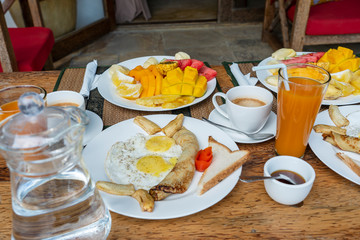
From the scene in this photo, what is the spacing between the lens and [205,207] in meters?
0.75

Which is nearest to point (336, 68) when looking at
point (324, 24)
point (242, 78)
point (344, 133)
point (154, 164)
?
point (242, 78)

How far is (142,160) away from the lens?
91 centimetres

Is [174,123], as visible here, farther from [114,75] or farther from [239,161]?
[114,75]

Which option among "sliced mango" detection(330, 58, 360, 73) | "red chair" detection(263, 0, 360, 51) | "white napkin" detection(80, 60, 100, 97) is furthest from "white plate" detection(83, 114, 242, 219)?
"red chair" detection(263, 0, 360, 51)

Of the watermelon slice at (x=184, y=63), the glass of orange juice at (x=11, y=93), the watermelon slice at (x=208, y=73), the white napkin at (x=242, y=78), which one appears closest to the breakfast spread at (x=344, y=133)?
the white napkin at (x=242, y=78)

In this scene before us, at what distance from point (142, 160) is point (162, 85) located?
0.46 metres

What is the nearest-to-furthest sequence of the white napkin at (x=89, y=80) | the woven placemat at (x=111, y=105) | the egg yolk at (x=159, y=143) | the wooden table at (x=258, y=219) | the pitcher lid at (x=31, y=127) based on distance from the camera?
→ the pitcher lid at (x=31, y=127), the wooden table at (x=258, y=219), the egg yolk at (x=159, y=143), the woven placemat at (x=111, y=105), the white napkin at (x=89, y=80)

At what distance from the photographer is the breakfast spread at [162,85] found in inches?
49.2

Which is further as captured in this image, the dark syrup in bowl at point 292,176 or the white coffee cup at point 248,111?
the white coffee cup at point 248,111

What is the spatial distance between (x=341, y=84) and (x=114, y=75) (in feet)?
3.09

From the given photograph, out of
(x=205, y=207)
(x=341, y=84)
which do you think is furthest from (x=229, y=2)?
(x=205, y=207)

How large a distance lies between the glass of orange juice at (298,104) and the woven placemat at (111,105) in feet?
1.16

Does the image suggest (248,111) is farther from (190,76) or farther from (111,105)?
(111,105)

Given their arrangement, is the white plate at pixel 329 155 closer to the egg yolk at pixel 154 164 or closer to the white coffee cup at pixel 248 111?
the white coffee cup at pixel 248 111
